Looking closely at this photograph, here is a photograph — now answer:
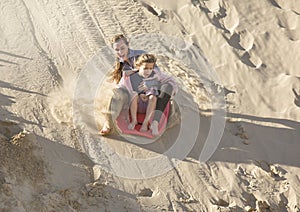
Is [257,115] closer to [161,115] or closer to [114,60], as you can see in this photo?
[161,115]

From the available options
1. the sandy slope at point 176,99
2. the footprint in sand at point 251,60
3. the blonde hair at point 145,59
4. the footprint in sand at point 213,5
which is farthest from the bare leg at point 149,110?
the footprint in sand at point 213,5

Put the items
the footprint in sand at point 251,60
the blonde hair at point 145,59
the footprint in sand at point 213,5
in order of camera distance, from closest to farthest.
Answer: the blonde hair at point 145,59
the footprint in sand at point 251,60
the footprint in sand at point 213,5

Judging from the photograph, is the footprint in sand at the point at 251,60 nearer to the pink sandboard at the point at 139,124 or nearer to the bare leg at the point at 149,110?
the pink sandboard at the point at 139,124

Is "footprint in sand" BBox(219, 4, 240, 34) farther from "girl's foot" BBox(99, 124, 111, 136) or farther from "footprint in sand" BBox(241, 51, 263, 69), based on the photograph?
"girl's foot" BBox(99, 124, 111, 136)

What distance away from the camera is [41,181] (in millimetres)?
3850

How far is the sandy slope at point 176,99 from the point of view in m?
4.01

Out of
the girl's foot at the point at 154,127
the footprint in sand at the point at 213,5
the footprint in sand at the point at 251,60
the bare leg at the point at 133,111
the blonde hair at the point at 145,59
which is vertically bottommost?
the footprint in sand at the point at 251,60

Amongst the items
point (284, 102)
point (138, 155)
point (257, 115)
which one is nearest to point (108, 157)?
point (138, 155)

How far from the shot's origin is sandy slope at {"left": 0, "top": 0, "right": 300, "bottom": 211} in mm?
4008

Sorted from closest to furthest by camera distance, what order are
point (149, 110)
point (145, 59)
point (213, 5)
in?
point (145, 59) → point (149, 110) → point (213, 5)

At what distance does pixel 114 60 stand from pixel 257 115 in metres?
1.45

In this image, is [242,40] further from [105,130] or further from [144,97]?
[105,130]

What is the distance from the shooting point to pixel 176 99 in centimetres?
476

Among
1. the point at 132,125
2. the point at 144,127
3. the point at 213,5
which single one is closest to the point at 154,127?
the point at 144,127
